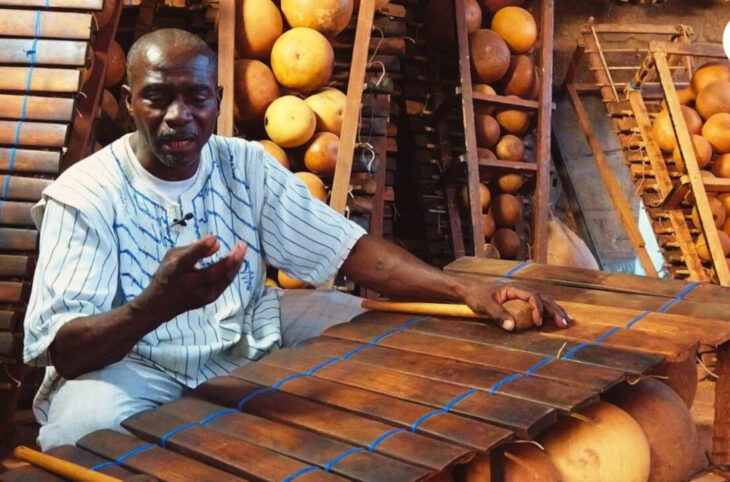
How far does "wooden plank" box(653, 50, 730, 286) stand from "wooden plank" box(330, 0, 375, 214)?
2.08 m

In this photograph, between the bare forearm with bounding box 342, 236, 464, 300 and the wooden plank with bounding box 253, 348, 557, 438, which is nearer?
the wooden plank with bounding box 253, 348, 557, 438

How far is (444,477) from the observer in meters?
1.94

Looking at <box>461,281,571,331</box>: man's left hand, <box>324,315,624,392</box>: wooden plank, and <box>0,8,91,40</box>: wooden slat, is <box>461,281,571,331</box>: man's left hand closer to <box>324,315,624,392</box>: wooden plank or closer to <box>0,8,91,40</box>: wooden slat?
<box>324,315,624,392</box>: wooden plank

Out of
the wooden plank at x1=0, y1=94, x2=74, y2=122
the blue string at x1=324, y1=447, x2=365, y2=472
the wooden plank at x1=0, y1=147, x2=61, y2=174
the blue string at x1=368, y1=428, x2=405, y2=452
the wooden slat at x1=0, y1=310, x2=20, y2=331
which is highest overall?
the wooden plank at x1=0, y1=94, x2=74, y2=122

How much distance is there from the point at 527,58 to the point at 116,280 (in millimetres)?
4022

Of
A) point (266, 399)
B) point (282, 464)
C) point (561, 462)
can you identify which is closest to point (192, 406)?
point (266, 399)

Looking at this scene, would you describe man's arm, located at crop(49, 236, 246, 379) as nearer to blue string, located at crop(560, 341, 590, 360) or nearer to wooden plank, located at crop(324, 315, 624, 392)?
wooden plank, located at crop(324, 315, 624, 392)

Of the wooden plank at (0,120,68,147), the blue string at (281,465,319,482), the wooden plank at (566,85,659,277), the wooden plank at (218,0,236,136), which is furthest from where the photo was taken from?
the wooden plank at (566,85,659,277)

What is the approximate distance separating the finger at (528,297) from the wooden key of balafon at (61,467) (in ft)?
4.04

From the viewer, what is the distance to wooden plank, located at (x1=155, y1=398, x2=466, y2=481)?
1.79m

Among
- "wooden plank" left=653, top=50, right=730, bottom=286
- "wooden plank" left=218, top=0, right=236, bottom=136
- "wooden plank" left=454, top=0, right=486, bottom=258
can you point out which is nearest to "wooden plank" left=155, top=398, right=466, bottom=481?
"wooden plank" left=218, top=0, right=236, bottom=136

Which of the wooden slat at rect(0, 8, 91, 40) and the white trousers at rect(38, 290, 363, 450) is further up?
the wooden slat at rect(0, 8, 91, 40)

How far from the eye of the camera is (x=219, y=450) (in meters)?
1.90

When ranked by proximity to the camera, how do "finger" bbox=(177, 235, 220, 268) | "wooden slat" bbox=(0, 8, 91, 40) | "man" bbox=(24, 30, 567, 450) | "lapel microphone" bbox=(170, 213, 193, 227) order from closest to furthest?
"finger" bbox=(177, 235, 220, 268) → "man" bbox=(24, 30, 567, 450) → "lapel microphone" bbox=(170, 213, 193, 227) → "wooden slat" bbox=(0, 8, 91, 40)
